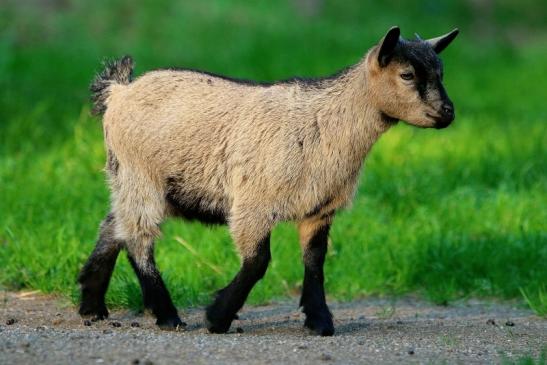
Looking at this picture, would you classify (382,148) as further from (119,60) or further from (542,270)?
(119,60)

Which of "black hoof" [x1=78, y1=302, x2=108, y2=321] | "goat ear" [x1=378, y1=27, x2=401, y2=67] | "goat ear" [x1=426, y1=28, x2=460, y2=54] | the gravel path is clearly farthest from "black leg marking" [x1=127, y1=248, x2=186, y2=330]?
"goat ear" [x1=426, y1=28, x2=460, y2=54]

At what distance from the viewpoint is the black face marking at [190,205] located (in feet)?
22.9

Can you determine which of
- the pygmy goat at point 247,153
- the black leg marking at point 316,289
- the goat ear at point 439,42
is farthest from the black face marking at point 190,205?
the goat ear at point 439,42

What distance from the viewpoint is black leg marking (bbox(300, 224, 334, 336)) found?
22.1 ft

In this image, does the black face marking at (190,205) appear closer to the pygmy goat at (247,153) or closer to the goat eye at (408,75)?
the pygmy goat at (247,153)

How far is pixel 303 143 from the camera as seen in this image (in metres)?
6.68

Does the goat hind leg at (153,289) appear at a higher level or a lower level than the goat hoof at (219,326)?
higher

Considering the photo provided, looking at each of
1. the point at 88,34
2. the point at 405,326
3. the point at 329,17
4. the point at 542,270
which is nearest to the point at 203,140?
the point at 405,326

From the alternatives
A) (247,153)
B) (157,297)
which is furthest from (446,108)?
(157,297)

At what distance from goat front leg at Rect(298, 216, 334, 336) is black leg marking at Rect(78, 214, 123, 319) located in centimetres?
120

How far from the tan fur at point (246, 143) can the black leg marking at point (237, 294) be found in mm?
78

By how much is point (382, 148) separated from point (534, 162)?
1.51m

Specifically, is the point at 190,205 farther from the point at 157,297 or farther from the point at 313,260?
the point at 313,260

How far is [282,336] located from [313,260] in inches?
22.3
